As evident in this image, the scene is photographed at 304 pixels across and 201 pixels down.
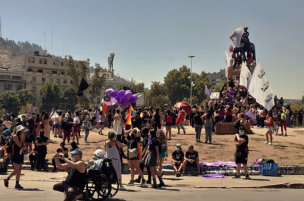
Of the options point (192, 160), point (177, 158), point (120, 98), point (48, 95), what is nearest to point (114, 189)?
point (192, 160)

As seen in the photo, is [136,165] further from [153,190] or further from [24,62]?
[24,62]

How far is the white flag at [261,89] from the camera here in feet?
71.1

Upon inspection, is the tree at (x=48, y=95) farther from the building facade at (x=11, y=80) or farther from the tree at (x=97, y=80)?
the tree at (x=97, y=80)

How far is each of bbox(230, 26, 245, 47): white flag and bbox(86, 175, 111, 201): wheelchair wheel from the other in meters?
35.9

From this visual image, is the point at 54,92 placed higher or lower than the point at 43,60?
lower

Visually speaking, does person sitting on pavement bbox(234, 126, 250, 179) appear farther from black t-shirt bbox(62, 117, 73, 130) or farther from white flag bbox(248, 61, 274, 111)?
white flag bbox(248, 61, 274, 111)

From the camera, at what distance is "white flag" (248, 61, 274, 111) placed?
21.7m

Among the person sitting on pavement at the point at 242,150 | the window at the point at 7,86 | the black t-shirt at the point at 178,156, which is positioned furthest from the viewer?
the window at the point at 7,86

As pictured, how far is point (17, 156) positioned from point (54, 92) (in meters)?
75.9

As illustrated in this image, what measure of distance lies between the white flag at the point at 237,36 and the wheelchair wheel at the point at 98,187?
35.9 metres

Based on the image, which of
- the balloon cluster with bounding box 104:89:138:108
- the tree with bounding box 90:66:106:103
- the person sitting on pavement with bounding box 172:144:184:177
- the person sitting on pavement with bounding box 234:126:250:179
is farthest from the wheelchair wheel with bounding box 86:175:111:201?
the tree with bounding box 90:66:106:103

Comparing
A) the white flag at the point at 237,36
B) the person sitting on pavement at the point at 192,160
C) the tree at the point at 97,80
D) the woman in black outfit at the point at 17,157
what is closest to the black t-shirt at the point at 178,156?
the person sitting on pavement at the point at 192,160

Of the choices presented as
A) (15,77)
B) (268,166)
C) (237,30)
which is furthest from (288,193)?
(15,77)

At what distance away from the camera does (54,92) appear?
83312 mm
